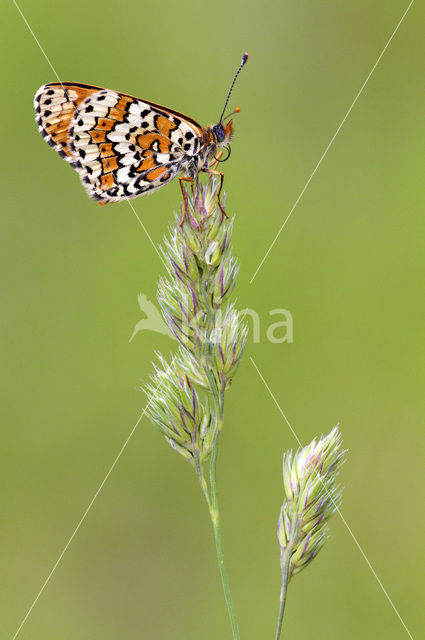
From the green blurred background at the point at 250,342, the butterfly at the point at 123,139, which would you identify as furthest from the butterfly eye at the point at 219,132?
the green blurred background at the point at 250,342

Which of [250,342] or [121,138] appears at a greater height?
[121,138]

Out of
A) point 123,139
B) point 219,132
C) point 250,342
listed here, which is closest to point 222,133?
point 219,132

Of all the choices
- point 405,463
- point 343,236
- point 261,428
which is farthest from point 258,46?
point 405,463

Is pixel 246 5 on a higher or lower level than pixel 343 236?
higher

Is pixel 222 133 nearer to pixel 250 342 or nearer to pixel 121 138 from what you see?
Answer: pixel 121 138

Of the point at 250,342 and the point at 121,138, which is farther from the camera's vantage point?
the point at 250,342

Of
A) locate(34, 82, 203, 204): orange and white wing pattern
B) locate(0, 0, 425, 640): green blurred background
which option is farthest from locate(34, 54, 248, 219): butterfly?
locate(0, 0, 425, 640): green blurred background

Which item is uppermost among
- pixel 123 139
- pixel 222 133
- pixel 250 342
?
pixel 123 139

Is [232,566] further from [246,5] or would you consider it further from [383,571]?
[246,5]
